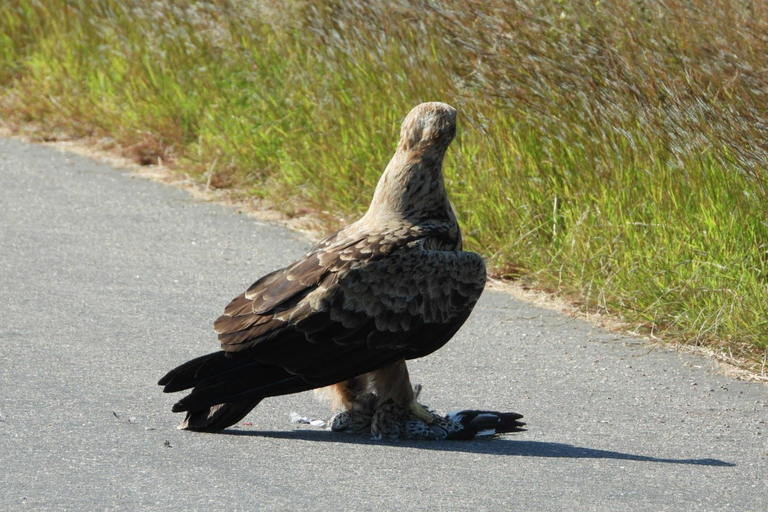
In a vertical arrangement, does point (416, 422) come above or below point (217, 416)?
below

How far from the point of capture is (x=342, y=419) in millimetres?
5172

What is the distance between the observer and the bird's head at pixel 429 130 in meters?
5.20

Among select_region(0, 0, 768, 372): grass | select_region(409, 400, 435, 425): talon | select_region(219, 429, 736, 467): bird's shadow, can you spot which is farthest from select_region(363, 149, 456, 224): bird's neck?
select_region(0, 0, 768, 372): grass

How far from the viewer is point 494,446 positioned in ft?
16.5

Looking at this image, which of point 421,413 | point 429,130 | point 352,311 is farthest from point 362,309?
point 429,130

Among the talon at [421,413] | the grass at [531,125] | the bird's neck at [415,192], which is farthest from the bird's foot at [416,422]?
the grass at [531,125]

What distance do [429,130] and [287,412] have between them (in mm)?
1340

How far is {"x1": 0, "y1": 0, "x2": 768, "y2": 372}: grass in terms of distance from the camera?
6.66 metres

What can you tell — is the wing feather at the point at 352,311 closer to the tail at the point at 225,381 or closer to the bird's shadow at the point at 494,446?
the tail at the point at 225,381

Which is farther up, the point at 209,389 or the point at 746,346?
the point at 209,389

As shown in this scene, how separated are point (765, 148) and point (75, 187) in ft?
16.3

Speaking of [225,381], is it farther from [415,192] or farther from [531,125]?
[531,125]

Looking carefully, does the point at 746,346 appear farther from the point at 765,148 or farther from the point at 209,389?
the point at 209,389

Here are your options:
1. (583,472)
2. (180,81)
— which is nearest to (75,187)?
(180,81)
